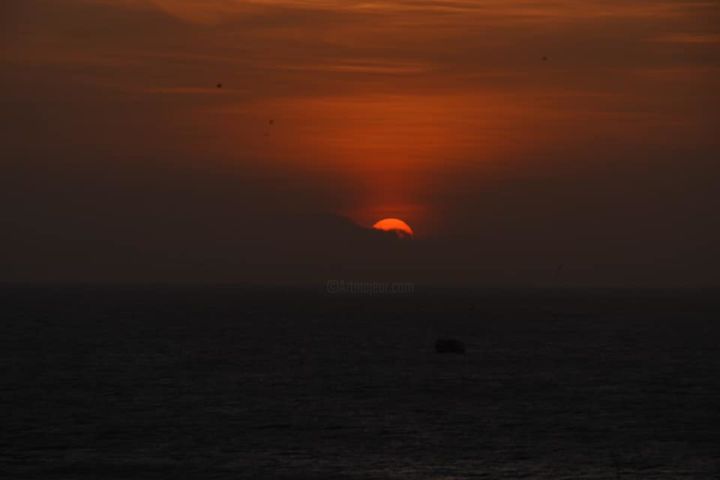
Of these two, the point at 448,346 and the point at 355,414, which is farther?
the point at 448,346

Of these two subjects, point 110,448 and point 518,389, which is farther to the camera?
point 518,389

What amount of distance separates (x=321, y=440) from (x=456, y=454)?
377 inches

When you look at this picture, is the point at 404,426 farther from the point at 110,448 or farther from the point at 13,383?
the point at 13,383

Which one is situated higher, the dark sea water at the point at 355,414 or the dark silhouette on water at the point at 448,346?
the dark silhouette on water at the point at 448,346

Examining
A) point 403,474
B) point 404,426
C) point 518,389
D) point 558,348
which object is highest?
point 558,348

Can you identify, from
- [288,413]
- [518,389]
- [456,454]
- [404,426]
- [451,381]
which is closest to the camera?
→ [456,454]

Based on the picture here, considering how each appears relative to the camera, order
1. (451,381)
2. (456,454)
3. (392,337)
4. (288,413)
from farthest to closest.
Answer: (392,337), (451,381), (288,413), (456,454)

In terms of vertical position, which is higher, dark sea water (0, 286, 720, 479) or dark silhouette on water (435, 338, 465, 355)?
dark silhouette on water (435, 338, 465, 355)

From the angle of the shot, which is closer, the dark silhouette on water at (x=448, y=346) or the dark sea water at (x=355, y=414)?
the dark sea water at (x=355, y=414)

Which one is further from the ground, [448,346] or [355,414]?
[448,346]

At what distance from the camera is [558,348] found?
16325cm

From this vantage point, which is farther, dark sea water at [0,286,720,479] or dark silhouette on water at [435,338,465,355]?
dark silhouette on water at [435,338,465,355]

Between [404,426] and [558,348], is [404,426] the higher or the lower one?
the lower one

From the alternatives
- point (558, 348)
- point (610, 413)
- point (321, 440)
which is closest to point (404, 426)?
point (321, 440)
